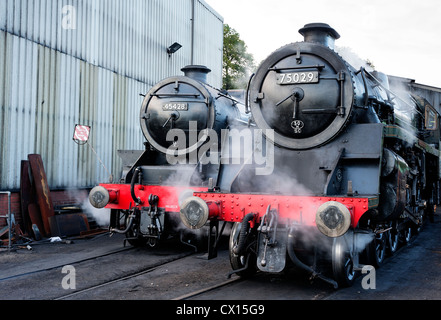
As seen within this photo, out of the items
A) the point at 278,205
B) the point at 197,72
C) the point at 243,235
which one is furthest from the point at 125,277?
the point at 197,72

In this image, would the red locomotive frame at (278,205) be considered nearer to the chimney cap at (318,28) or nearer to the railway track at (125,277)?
the railway track at (125,277)

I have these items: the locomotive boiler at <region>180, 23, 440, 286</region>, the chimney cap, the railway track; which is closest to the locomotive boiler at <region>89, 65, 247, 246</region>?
the railway track

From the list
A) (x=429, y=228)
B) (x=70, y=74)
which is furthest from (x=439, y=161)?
(x=70, y=74)

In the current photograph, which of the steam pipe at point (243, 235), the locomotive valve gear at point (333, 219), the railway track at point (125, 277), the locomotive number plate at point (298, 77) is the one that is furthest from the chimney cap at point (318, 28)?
the railway track at point (125, 277)

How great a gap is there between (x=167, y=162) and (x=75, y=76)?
12.7ft

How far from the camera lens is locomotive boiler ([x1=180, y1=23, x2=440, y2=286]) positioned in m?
4.56

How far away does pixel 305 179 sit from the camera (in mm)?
5316

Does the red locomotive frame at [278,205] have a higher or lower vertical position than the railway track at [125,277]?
higher

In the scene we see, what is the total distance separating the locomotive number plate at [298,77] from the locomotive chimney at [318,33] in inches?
25.3

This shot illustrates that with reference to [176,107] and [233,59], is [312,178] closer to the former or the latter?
[176,107]

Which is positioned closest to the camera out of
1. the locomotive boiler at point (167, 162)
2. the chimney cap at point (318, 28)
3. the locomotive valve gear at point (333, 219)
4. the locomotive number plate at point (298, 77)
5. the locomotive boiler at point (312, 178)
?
the locomotive valve gear at point (333, 219)

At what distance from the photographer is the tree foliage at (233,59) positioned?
31.6 meters

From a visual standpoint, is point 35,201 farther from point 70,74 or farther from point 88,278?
point 88,278

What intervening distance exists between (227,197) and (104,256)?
108 inches
